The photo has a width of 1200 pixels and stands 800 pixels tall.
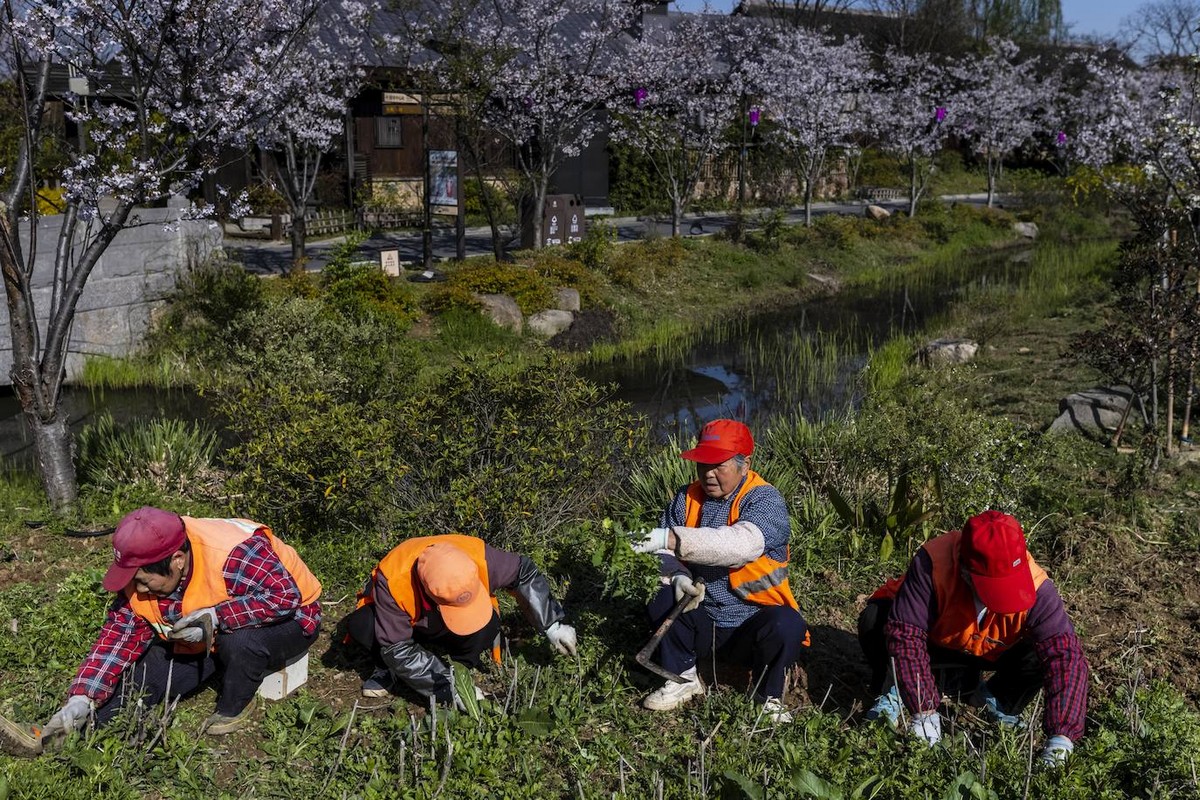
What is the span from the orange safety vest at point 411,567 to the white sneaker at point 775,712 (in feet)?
3.68

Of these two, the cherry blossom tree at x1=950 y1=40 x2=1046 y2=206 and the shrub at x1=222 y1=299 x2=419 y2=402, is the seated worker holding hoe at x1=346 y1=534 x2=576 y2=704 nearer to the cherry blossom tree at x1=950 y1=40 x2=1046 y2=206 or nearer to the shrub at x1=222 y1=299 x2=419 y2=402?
the shrub at x1=222 y1=299 x2=419 y2=402

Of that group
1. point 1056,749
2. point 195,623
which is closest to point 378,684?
point 195,623

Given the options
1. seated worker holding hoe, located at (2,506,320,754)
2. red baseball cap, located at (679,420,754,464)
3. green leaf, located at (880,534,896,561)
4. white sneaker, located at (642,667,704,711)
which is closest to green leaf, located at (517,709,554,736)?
white sneaker, located at (642,667,704,711)

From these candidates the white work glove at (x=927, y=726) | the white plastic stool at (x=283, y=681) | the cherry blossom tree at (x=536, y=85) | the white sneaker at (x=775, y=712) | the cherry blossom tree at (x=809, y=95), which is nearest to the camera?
the white work glove at (x=927, y=726)

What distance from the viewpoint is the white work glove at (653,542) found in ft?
13.2

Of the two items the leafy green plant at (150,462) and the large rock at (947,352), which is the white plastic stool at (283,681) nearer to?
the leafy green plant at (150,462)

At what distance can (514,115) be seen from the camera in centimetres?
1723

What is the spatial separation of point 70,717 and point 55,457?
284cm

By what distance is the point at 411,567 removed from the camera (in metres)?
4.18

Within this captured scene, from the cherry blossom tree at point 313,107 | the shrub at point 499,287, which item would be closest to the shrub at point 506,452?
the shrub at point 499,287

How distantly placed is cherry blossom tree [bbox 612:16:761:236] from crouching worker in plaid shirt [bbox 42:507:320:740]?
16.8 meters

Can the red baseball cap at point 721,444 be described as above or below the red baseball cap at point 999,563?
above

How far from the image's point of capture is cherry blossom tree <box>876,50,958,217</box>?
26062 millimetres

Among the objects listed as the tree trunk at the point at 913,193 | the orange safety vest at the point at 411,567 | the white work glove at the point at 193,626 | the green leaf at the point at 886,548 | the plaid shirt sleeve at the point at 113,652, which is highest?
the tree trunk at the point at 913,193
